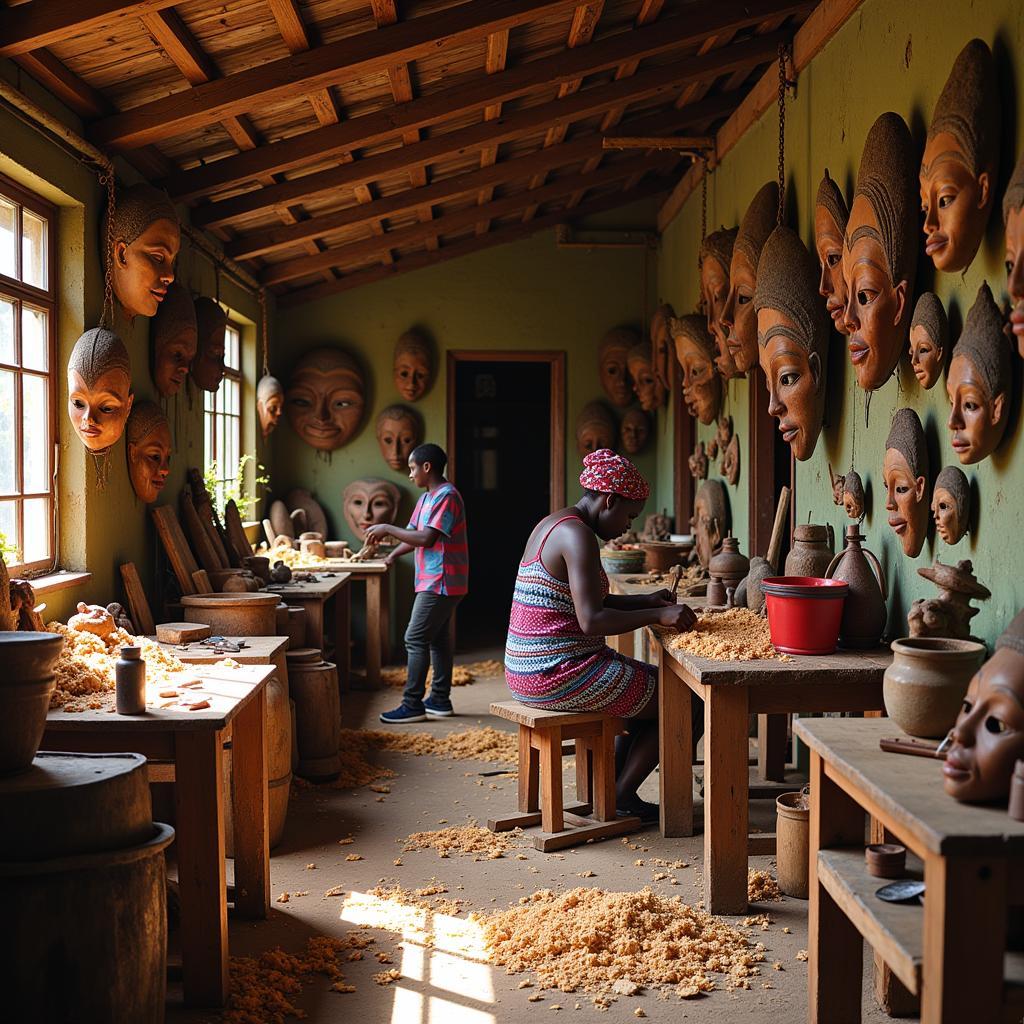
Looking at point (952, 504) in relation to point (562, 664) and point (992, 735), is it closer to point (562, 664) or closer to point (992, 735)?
point (992, 735)

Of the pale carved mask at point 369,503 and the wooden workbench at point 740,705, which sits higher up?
the pale carved mask at point 369,503

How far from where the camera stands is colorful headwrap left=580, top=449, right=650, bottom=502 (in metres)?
4.74

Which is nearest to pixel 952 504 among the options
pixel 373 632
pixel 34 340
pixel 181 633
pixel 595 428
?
pixel 181 633

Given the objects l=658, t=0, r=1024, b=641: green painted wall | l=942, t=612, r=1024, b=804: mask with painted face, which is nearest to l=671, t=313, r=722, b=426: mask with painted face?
l=658, t=0, r=1024, b=641: green painted wall

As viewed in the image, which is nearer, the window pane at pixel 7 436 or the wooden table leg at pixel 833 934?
the wooden table leg at pixel 833 934

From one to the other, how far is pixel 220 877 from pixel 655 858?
76.2 inches

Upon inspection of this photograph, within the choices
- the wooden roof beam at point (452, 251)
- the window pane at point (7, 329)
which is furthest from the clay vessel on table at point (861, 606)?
the wooden roof beam at point (452, 251)

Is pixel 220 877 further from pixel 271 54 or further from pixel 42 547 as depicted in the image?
pixel 271 54

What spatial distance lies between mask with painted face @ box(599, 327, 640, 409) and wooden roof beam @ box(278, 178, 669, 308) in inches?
44.0

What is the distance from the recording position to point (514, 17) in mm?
4859

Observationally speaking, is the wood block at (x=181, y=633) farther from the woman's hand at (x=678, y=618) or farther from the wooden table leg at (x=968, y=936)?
the wooden table leg at (x=968, y=936)

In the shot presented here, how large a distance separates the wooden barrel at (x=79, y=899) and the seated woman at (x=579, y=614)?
2234mm

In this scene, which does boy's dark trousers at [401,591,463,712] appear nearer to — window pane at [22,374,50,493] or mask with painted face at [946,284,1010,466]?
window pane at [22,374,50,493]

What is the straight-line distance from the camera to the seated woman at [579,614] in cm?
465
